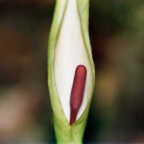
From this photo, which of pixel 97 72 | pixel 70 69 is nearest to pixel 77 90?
pixel 70 69

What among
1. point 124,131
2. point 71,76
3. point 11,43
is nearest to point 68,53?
point 71,76

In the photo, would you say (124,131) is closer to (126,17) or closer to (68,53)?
(126,17)

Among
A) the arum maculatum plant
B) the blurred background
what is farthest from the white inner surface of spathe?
the blurred background

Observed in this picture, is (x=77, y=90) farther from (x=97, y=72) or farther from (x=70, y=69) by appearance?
(x=97, y=72)

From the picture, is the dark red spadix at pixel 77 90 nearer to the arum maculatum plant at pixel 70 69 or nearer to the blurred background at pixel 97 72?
the arum maculatum plant at pixel 70 69

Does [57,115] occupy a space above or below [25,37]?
above

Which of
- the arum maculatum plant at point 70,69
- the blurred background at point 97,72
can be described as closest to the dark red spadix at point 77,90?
the arum maculatum plant at point 70,69

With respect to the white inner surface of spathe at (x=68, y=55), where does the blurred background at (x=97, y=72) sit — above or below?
below
